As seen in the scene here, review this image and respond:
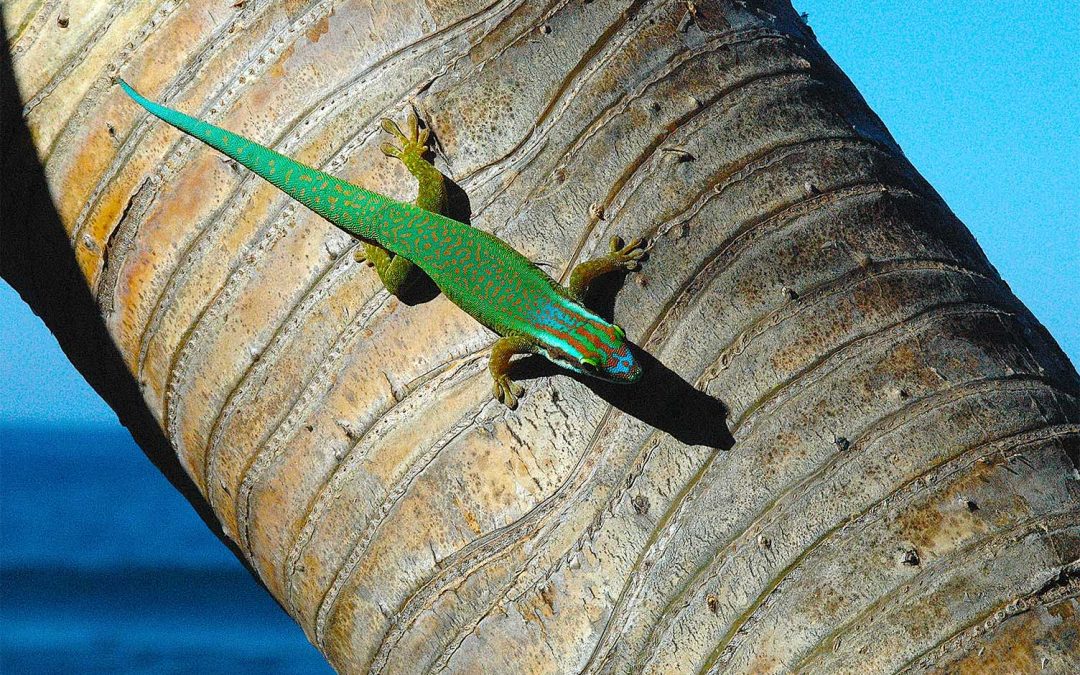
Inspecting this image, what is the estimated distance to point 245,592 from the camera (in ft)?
54.0

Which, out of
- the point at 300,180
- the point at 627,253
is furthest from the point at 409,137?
the point at 627,253

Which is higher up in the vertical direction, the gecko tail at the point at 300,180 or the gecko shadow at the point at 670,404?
the gecko tail at the point at 300,180

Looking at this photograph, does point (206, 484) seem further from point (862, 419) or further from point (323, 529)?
point (862, 419)

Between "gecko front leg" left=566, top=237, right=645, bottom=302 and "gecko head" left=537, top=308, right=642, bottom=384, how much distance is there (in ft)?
0.38

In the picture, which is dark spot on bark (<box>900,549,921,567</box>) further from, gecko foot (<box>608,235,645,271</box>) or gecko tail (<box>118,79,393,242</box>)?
gecko tail (<box>118,79,393,242</box>)

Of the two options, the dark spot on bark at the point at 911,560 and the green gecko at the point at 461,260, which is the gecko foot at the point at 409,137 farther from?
the dark spot on bark at the point at 911,560

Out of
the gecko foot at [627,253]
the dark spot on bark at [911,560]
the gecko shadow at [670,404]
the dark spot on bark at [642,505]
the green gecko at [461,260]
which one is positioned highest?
the green gecko at [461,260]

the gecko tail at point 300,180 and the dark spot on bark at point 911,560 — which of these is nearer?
the dark spot on bark at point 911,560

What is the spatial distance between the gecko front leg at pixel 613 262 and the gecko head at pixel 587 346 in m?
0.12

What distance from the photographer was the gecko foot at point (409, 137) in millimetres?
2064

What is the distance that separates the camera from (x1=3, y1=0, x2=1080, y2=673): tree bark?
1.81 meters

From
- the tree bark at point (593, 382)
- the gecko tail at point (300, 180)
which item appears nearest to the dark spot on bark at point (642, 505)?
the tree bark at point (593, 382)

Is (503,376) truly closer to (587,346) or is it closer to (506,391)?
(506,391)

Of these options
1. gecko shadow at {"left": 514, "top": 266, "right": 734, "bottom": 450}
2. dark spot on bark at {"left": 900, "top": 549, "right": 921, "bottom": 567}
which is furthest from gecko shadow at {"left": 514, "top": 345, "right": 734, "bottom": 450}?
dark spot on bark at {"left": 900, "top": 549, "right": 921, "bottom": 567}
